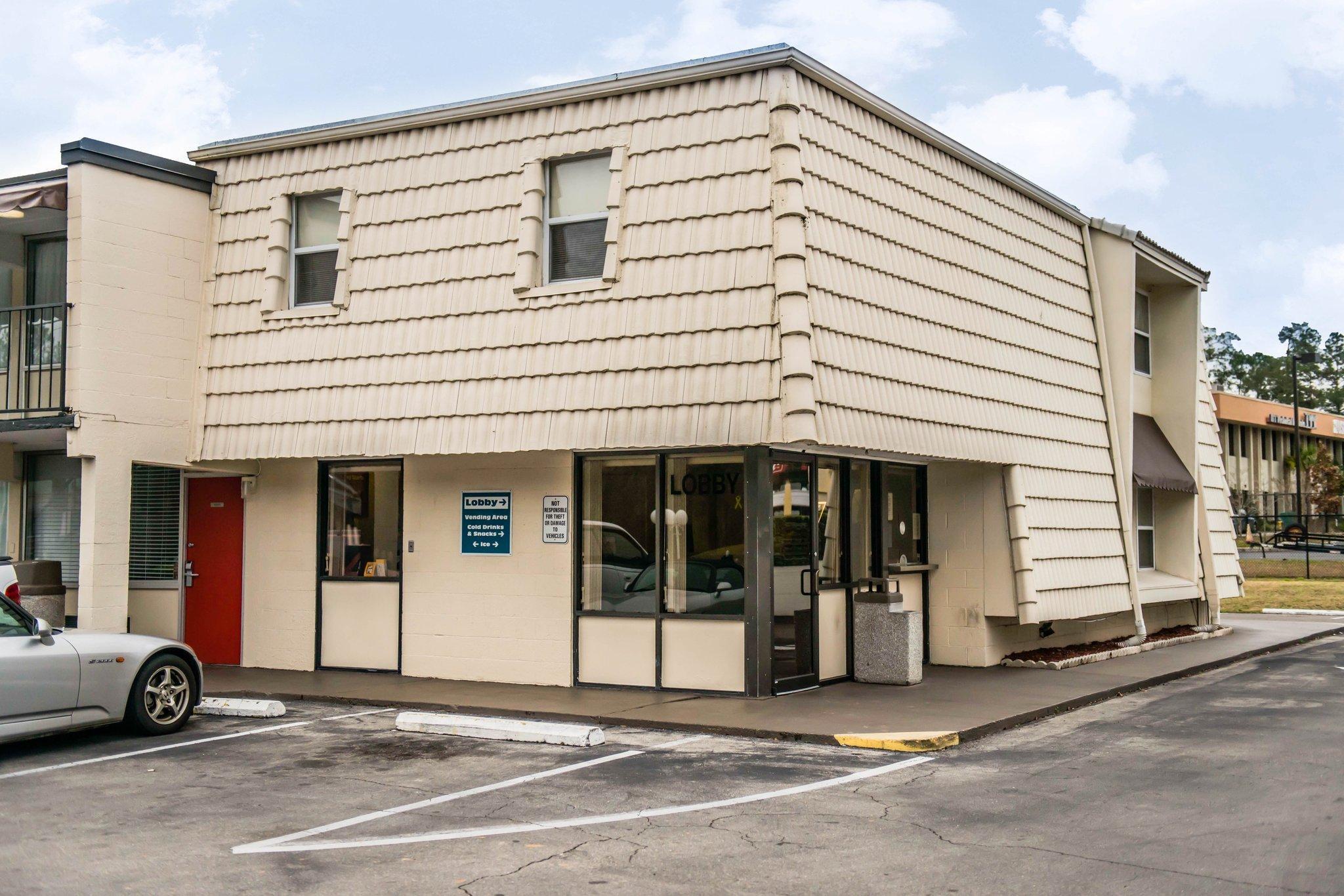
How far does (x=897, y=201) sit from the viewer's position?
44.2 feet

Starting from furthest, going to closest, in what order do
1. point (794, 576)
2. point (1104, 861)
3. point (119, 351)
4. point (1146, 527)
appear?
point (1146, 527)
point (119, 351)
point (794, 576)
point (1104, 861)

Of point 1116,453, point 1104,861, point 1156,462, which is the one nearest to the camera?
point 1104,861

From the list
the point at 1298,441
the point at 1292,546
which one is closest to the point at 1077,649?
the point at 1292,546

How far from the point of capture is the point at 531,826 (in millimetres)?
7500

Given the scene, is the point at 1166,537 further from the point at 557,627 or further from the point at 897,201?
the point at 557,627

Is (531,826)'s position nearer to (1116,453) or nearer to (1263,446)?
(1116,453)

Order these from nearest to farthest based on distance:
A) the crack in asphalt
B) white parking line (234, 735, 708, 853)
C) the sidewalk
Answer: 1. the crack in asphalt
2. white parking line (234, 735, 708, 853)
3. the sidewalk

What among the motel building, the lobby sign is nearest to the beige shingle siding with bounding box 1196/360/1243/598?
the motel building

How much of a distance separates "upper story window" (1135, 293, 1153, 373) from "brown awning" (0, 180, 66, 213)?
1521 centimetres

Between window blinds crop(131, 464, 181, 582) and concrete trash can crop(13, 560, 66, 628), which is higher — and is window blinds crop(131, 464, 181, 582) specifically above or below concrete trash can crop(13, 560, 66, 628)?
above

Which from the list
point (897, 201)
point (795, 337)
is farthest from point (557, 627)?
point (897, 201)

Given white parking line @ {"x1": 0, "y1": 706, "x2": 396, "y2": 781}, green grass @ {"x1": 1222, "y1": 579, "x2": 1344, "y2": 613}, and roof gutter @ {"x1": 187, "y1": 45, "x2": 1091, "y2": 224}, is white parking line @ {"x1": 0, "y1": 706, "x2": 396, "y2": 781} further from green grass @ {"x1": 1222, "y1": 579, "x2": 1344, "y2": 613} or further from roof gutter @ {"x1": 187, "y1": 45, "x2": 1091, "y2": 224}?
green grass @ {"x1": 1222, "y1": 579, "x2": 1344, "y2": 613}

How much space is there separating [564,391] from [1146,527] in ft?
37.2

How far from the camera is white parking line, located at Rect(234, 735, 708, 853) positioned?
714cm
